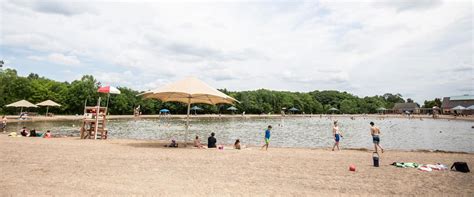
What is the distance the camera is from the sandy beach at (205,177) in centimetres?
587

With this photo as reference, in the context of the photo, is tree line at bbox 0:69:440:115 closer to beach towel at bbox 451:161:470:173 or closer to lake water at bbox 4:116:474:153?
lake water at bbox 4:116:474:153

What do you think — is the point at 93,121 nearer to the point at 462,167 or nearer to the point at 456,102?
the point at 462,167

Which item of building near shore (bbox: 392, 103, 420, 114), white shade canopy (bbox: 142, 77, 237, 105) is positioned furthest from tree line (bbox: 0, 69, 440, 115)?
white shade canopy (bbox: 142, 77, 237, 105)

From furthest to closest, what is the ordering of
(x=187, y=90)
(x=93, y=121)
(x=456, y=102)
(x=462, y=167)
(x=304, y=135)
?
1. (x=456, y=102)
2. (x=304, y=135)
3. (x=93, y=121)
4. (x=187, y=90)
5. (x=462, y=167)

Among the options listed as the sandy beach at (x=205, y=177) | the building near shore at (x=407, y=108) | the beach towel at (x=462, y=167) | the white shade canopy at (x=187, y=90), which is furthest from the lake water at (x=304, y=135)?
the building near shore at (x=407, y=108)

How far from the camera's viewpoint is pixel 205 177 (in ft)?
23.3

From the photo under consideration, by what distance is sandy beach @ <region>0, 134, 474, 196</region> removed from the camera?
5871mm

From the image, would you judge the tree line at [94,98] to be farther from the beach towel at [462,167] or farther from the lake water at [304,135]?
the beach towel at [462,167]

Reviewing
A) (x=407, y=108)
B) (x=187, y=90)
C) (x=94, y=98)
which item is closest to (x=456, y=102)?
(x=407, y=108)

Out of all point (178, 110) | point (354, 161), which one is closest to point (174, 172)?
point (354, 161)

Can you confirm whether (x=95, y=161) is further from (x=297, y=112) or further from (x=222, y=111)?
(x=297, y=112)

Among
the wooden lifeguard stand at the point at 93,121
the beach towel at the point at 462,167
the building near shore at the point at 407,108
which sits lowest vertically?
the beach towel at the point at 462,167

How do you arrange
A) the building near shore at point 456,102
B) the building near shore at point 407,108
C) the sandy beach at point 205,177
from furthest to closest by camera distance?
1. the building near shore at point 407,108
2. the building near shore at point 456,102
3. the sandy beach at point 205,177

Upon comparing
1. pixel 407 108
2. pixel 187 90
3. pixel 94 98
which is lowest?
pixel 187 90
